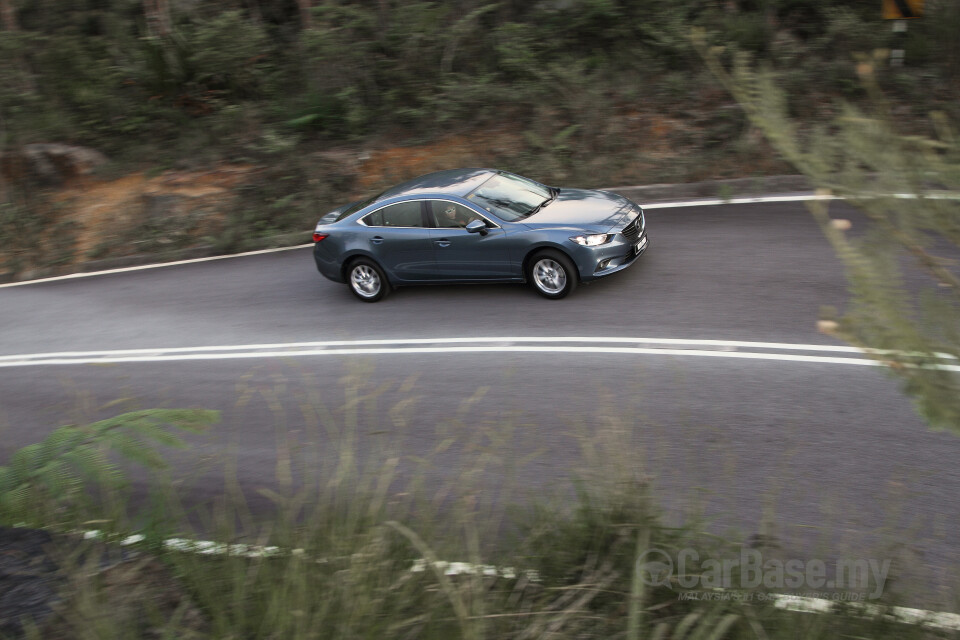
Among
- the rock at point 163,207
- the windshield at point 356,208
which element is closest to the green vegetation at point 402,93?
the rock at point 163,207

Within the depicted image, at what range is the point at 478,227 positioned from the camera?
34.1 feet

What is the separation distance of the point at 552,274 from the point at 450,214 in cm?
163

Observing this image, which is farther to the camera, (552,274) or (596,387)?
(552,274)

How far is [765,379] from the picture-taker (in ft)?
25.3

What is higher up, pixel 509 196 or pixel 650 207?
pixel 509 196

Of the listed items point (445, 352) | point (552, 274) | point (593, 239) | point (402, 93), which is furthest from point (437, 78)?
point (445, 352)

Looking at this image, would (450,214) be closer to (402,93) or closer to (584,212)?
(584,212)

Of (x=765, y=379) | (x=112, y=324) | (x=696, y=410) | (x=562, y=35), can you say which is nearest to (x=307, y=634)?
(x=696, y=410)

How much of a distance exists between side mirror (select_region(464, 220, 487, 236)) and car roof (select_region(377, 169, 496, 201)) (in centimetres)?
48

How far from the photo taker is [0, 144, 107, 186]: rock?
1847cm

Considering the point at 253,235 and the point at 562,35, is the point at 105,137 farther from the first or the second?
the point at 562,35

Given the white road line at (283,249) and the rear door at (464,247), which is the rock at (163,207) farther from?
the rear door at (464,247)

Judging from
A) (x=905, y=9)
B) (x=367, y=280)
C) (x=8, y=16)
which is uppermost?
(x=8, y=16)
